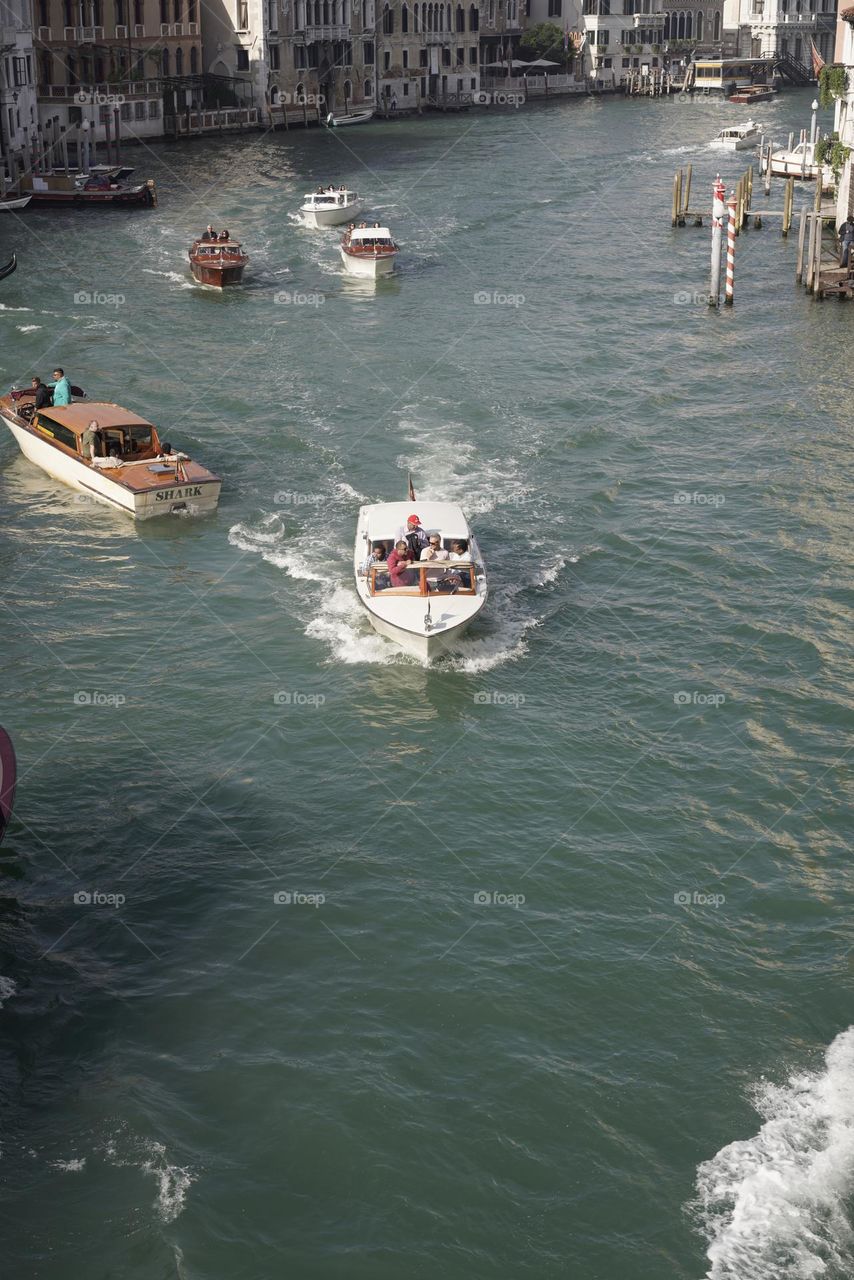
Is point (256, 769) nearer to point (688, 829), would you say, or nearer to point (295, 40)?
point (688, 829)

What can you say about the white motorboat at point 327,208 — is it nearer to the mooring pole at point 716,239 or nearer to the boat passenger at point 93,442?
the mooring pole at point 716,239

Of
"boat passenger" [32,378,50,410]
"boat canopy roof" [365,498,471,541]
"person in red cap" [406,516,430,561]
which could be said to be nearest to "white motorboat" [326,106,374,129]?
"boat passenger" [32,378,50,410]

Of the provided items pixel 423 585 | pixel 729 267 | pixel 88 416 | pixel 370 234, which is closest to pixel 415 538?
pixel 423 585

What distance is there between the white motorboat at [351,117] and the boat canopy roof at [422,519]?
92543mm

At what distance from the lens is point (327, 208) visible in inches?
2625

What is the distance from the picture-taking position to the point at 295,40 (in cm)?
11481

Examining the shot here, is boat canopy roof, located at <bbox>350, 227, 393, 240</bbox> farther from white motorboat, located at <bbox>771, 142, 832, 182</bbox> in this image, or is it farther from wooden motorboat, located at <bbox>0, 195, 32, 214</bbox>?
white motorboat, located at <bbox>771, 142, 832, 182</bbox>

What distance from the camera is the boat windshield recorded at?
2644 centimetres

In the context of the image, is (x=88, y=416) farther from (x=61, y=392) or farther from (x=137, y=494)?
(x=137, y=494)

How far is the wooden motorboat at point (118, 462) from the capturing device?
Result: 32625 mm

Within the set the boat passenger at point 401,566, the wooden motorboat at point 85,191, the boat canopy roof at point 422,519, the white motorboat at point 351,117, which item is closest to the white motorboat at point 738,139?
the white motorboat at point 351,117

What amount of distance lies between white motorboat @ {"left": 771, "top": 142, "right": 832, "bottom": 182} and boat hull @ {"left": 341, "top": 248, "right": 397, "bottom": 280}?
3279 cm

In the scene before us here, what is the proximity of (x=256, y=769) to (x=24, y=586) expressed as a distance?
8666 mm

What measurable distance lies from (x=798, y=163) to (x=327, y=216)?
28010 mm
